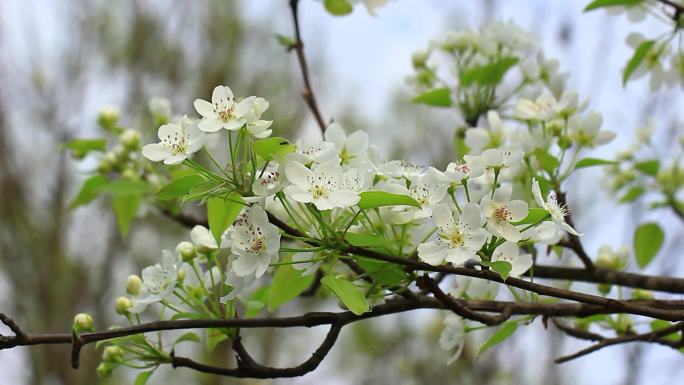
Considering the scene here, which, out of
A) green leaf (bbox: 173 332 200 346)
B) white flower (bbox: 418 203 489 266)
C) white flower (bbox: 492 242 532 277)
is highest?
white flower (bbox: 418 203 489 266)

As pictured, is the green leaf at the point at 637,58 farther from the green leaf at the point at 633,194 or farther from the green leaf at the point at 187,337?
the green leaf at the point at 187,337

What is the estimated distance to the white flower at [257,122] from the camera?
3.27 ft

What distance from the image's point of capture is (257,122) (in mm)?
1008

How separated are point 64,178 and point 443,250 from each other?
6.31 m

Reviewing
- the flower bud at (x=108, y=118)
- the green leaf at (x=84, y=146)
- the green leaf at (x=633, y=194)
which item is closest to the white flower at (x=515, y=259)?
the green leaf at (x=633, y=194)

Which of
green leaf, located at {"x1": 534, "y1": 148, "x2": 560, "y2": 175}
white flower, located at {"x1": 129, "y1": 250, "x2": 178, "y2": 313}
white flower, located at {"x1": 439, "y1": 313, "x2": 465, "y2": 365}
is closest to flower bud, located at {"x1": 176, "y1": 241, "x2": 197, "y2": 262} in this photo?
white flower, located at {"x1": 129, "y1": 250, "x2": 178, "y2": 313}

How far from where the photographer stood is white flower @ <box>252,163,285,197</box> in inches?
37.0

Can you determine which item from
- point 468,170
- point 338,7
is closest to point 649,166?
point 338,7

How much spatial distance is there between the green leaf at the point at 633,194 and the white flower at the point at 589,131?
1.88ft

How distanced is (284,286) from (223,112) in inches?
14.0

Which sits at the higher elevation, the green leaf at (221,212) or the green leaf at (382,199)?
the green leaf at (382,199)

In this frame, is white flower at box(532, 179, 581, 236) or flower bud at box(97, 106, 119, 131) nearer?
white flower at box(532, 179, 581, 236)

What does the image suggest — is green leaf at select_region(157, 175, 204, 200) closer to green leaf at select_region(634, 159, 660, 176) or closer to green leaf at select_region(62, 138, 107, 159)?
green leaf at select_region(62, 138, 107, 159)

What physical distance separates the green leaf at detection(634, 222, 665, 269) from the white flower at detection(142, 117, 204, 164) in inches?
50.1
